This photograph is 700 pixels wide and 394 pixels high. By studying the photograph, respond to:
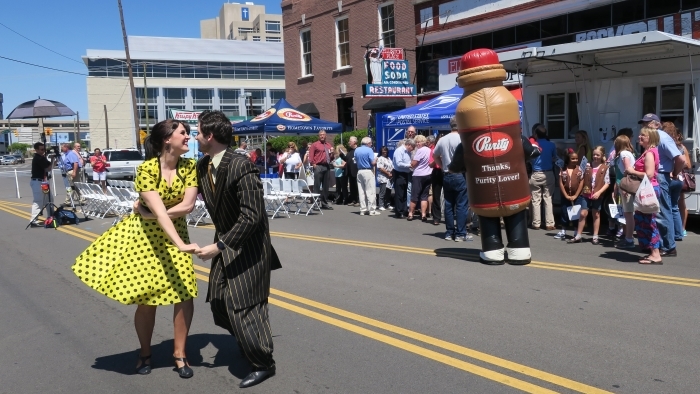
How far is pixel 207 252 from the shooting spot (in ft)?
13.3

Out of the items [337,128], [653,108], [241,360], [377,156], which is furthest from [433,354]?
[337,128]

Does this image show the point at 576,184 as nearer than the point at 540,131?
Yes

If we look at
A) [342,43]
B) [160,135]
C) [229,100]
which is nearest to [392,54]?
[342,43]

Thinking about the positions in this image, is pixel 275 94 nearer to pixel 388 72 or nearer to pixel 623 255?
pixel 388 72

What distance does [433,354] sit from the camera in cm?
502

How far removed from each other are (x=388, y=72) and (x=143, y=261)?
1809 cm

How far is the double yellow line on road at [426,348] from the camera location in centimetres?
440

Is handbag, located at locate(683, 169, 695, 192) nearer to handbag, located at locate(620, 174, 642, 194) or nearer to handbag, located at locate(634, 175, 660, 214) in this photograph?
handbag, located at locate(620, 174, 642, 194)

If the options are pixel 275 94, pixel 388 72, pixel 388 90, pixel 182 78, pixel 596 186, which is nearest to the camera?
pixel 596 186

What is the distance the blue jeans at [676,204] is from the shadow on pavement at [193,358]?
657cm

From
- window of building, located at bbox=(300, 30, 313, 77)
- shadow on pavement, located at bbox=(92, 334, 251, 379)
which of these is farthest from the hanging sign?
shadow on pavement, located at bbox=(92, 334, 251, 379)

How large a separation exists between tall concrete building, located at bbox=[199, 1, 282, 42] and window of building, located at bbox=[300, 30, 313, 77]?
3767 inches

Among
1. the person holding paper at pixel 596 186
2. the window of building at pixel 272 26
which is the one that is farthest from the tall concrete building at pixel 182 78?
the person holding paper at pixel 596 186

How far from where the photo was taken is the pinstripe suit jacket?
4141mm
